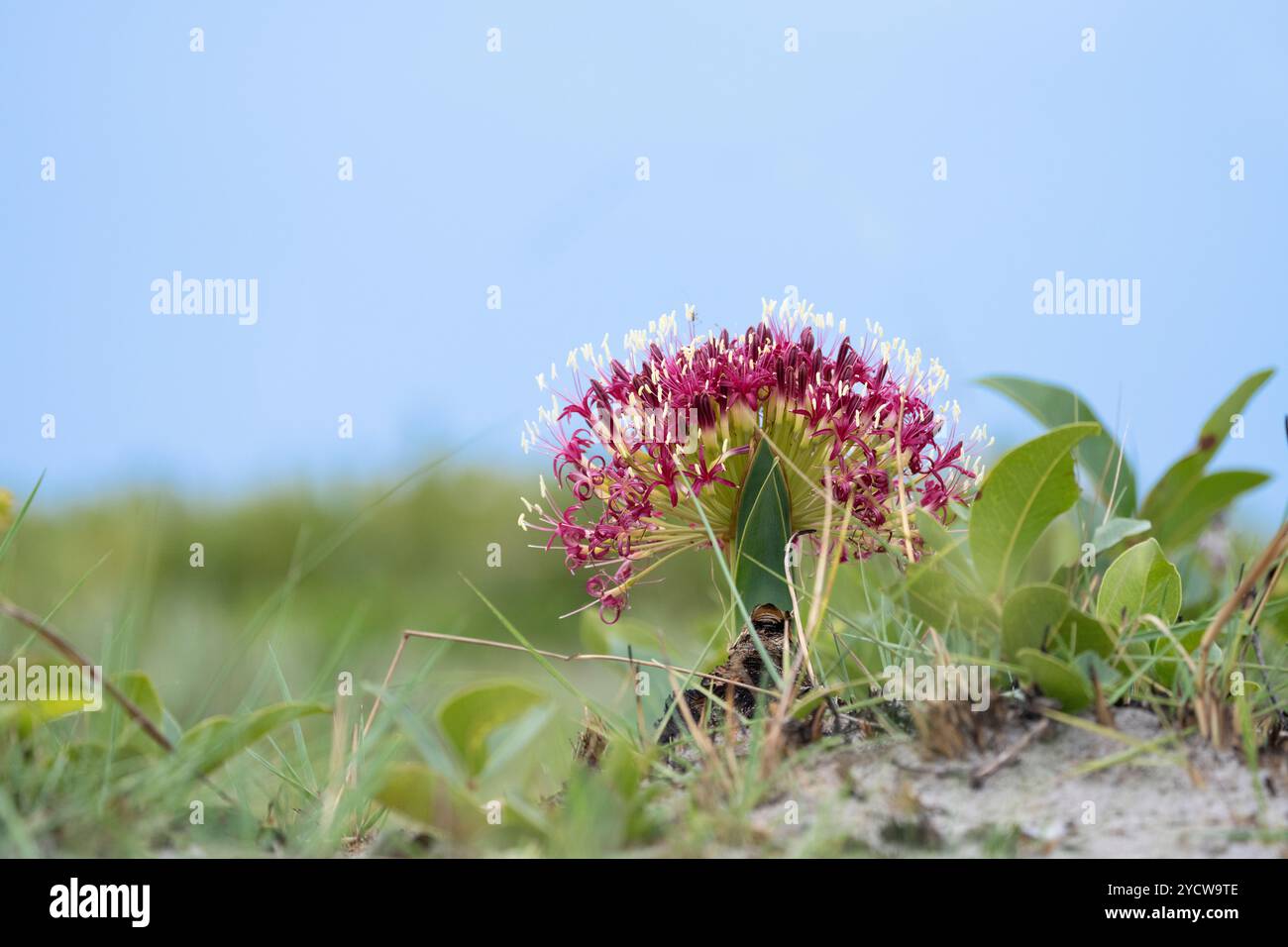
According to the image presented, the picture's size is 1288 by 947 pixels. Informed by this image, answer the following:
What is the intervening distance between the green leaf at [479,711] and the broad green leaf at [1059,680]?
57 cm

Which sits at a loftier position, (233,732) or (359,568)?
(233,732)

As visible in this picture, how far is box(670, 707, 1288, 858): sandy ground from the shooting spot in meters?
1.05

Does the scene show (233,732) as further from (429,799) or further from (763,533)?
(763,533)

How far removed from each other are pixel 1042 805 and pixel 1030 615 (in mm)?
223

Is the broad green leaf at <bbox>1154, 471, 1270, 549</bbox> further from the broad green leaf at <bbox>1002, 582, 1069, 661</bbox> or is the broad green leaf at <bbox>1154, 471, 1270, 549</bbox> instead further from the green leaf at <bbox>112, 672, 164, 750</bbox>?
the green leaf at <bbox>112, 672, 164, 750</bbox>

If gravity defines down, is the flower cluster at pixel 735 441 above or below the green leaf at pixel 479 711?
above

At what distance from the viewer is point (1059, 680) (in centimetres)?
120

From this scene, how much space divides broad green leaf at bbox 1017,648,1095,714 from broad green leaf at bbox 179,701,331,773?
83cm

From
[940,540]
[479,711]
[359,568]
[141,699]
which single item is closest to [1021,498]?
[940,540]

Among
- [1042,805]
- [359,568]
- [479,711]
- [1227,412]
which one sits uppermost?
[1227,412]

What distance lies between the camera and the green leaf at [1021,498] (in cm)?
130

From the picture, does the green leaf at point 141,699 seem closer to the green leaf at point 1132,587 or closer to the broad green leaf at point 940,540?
the broad green leaf at point 940,540

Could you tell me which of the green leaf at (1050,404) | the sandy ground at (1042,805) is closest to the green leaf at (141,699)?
the sandy ground at (1042,805)
